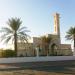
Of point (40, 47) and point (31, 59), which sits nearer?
point (31, 59)

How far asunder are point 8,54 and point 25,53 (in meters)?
5.98

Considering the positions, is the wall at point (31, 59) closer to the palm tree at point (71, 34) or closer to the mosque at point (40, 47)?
the mosque at point (40, 47)

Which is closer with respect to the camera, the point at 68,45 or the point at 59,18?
the point at 68,45

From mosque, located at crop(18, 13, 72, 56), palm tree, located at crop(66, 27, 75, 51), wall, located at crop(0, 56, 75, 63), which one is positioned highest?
palm tree, located at crop(66, 27, 75, 51)

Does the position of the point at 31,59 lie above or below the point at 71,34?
below

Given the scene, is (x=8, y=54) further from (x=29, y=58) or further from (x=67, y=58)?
(x=67, y=58)

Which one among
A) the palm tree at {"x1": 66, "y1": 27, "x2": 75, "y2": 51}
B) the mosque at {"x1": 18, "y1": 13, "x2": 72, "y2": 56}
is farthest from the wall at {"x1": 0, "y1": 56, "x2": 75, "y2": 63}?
the palm tree at {"x1": 66, "y1": 27, "x2": 75, "y2": 51}

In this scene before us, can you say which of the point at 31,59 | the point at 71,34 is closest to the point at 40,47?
the point at 71,34

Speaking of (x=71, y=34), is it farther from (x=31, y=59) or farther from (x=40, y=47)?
(x=31, y=59)

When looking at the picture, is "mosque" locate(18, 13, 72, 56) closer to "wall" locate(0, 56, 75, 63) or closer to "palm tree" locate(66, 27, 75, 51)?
"wall" locate(0, 56, 75, 63)

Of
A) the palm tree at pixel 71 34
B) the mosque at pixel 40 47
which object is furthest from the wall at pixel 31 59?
the palm tree at pixel 71 34

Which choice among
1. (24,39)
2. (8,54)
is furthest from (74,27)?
(8,54)

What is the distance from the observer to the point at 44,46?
159 feet

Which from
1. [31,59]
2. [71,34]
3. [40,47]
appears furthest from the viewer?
[71,34]
